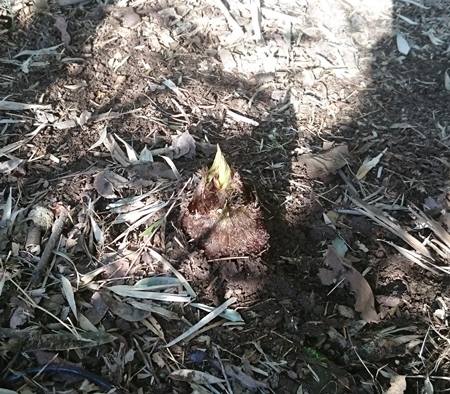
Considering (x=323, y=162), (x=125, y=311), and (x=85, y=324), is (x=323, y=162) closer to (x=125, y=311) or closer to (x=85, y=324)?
(x=125, y=311)

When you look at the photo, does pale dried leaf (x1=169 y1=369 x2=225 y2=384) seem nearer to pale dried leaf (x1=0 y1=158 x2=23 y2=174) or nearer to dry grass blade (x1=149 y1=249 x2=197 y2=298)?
dry grass blade (x1=149 y1=249 x2=197 y2=298)

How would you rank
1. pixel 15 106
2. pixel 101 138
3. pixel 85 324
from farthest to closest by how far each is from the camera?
pixel 15 106, pixel 101 138, pixel 85 324

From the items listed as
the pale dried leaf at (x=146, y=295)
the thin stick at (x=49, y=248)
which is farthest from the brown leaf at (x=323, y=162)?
the thin stick at (x=49, y=248)

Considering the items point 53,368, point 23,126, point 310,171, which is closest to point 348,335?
point 310,171

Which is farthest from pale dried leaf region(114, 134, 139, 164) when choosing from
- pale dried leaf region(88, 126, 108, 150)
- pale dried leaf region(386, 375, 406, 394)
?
pale dried leaf region(386, 375, 406, 394)

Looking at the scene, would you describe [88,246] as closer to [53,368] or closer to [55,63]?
[53,368]

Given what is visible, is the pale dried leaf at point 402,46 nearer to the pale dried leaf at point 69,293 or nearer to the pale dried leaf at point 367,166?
the pale dried leaf at point 367,166

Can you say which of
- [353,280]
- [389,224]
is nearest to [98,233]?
[353,280]
